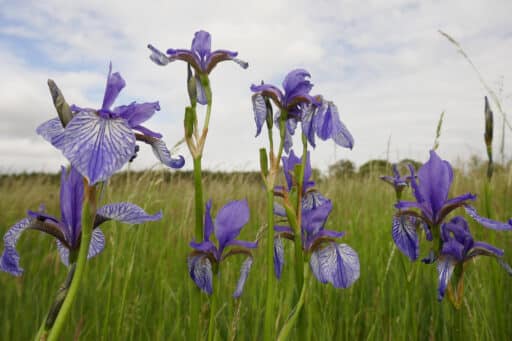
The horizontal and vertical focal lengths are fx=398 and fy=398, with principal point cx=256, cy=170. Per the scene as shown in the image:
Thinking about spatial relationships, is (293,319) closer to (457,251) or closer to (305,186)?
(305,186)

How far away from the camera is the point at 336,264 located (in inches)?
51.2

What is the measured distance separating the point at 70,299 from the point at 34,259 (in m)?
3.86

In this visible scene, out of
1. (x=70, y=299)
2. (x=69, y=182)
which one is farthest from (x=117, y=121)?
(x=70, y=299)

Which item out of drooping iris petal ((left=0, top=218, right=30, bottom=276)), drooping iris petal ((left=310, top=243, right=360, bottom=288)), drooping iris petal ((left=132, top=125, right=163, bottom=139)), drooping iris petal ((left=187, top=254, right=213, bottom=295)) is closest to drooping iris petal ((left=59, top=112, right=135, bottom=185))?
drooping iris petal ((left=132, top=125, right=163, bottom=139))

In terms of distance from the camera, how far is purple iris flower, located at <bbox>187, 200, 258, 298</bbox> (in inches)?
46.9

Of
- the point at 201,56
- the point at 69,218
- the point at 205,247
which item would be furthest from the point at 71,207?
the point at 201,56

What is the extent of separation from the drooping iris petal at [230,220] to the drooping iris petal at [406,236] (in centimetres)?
60

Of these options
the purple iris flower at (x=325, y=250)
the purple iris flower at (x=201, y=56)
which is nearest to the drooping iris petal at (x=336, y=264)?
the purple iris flower at (x=325, y=250)

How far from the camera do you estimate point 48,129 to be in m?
1.06

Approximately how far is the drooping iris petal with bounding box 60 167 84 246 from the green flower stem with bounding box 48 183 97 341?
228 millimetres

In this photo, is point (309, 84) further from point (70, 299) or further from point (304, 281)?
point (70, 299)

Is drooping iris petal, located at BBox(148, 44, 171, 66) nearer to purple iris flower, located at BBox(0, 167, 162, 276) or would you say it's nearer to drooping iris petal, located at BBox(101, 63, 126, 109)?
drooping iris petal, located at BBox(101, 63, 126, 109)

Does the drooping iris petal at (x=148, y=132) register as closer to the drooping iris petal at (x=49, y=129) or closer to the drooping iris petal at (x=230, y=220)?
the drooping iris petal at (x=49, y=129)

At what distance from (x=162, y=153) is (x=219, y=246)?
35cm
